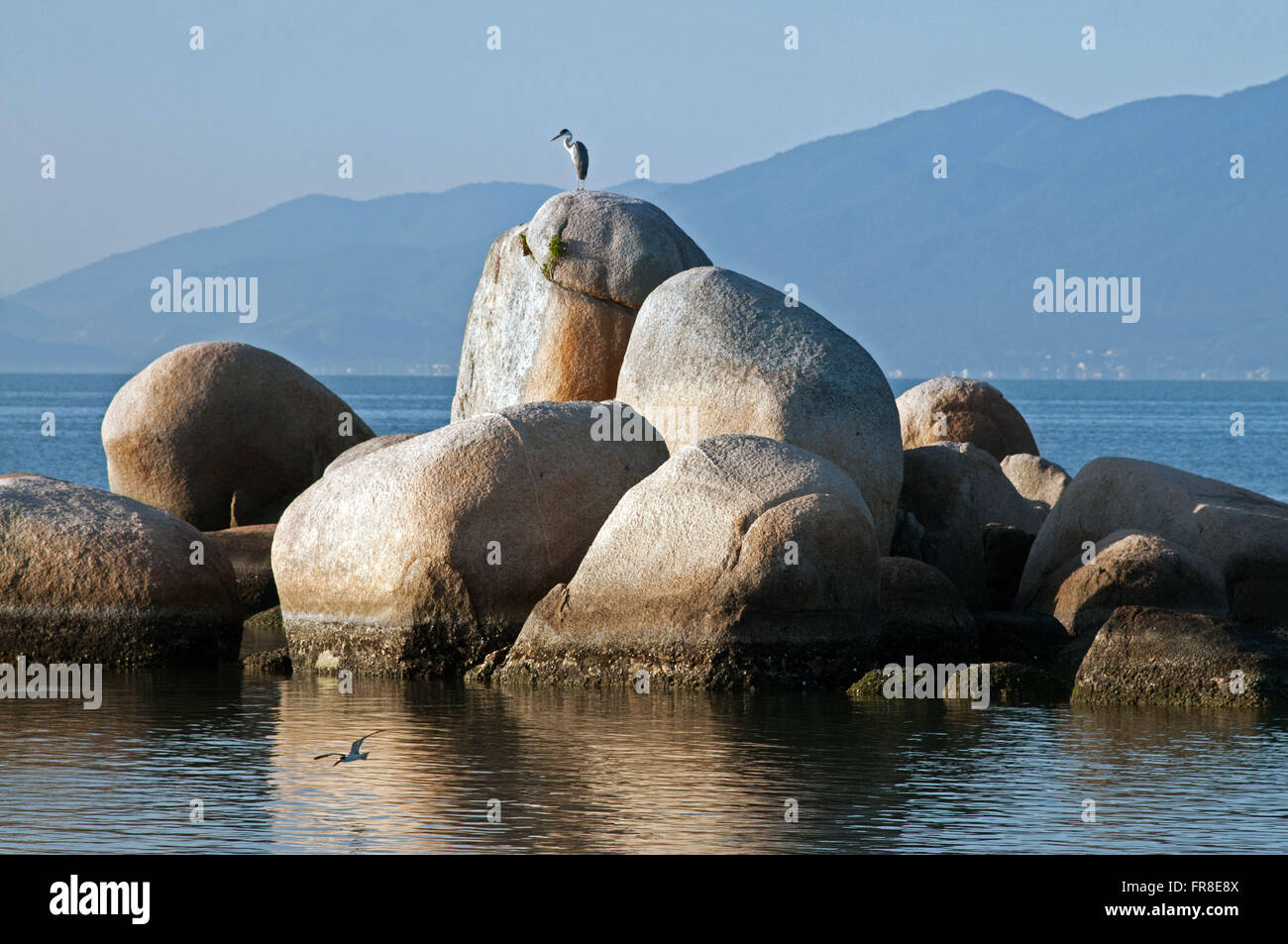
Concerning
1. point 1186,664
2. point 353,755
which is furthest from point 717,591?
point 353,755

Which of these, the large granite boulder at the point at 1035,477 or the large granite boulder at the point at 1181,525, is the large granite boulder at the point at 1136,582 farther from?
the large granite boulder at the point at 1035,477

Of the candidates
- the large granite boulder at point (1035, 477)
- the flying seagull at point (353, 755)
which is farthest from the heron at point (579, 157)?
the flying seagull at point (353, 755)

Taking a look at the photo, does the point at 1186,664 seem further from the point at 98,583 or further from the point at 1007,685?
the point at 98,583

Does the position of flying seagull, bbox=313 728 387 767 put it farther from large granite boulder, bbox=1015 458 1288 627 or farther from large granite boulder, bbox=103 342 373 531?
large granite boulder, bbox=103 342 373 531

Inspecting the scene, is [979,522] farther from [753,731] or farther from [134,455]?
[134,455]

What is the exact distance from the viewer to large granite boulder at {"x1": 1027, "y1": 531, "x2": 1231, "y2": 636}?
16797 millimetres

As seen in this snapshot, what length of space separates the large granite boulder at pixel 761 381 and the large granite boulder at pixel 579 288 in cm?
195

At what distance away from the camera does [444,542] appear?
16.3 metres

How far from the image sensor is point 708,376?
19.7 m

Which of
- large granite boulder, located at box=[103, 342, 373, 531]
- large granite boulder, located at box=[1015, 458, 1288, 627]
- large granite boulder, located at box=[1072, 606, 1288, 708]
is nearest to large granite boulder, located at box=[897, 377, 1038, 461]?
large granite boulder, located at box=[1015, 458, 1288, 627]

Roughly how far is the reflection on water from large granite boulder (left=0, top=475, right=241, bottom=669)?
2.63 ft

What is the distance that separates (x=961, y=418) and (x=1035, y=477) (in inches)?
113

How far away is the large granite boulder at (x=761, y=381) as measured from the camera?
63.4 ft
